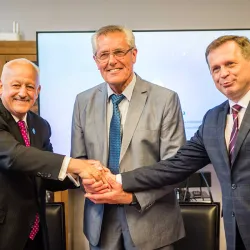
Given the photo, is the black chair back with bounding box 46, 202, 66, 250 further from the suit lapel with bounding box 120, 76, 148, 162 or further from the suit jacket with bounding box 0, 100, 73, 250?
the suit lapel with bounding box 120, 76, 148, 162

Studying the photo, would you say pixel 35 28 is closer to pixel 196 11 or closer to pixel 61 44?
pixel 61 44

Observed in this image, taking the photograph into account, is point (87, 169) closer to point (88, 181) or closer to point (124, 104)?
point (88, 181)

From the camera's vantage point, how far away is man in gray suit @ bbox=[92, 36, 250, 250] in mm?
1530

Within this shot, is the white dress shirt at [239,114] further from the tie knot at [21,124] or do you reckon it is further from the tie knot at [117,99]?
the tie knot at [21,124]

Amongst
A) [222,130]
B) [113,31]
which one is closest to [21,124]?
[113,31]

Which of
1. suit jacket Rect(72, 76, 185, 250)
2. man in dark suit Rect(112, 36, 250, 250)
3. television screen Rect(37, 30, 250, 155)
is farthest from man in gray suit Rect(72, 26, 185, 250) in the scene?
television screen Rect(37, 30, 250, 155)

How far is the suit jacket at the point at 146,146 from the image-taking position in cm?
171

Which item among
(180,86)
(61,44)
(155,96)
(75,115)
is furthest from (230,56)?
(61,44)

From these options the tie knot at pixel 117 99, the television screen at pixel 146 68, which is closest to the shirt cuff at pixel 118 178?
the tie knot at pixel 117 99

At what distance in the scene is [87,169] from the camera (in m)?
1.75

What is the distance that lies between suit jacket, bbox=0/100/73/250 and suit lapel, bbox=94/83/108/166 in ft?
0.65

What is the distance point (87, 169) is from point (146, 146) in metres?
0.29

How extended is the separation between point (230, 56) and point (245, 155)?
412 mm

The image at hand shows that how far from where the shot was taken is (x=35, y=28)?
3.13 m
